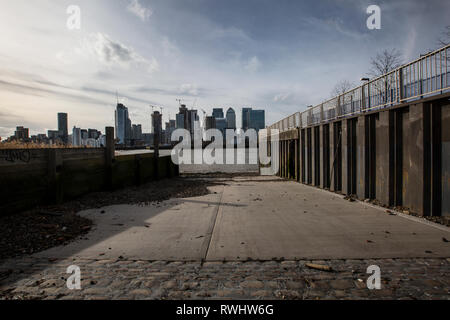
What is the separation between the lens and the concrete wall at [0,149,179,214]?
8.15 metres

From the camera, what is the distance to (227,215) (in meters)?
8.18

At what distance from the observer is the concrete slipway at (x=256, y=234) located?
4949 mm

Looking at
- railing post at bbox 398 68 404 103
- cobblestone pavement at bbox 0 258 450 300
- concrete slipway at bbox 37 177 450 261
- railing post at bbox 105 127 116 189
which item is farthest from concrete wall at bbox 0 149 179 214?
railing post at bbox 398 68 404 103

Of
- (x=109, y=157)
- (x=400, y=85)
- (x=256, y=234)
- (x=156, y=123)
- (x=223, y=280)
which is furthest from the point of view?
(x=156, y=123)

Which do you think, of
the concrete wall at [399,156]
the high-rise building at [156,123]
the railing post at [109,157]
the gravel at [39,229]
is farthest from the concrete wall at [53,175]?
the concrete wall at [399,156]

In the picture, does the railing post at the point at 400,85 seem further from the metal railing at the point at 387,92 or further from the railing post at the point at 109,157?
the railing post at the point at 109,157

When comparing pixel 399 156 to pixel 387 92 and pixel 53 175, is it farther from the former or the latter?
pixel 53 175

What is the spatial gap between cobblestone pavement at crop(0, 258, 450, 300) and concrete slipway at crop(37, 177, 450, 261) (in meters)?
0.33

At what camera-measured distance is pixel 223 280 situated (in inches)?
154

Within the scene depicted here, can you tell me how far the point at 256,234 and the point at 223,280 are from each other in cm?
237

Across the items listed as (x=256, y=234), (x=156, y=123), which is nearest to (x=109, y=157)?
(x=256, y=234)
